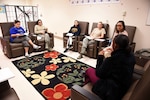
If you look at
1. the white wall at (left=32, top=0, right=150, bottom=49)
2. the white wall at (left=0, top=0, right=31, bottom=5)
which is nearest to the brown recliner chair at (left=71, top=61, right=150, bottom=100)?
the white wall at (left=32, top=0, right=150, bottom=49)

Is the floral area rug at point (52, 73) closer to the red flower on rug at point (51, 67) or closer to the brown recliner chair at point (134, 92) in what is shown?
the red flower on rug at point (51, 67)

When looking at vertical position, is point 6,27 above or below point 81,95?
above

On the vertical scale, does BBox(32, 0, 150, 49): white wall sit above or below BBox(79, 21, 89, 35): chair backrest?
above

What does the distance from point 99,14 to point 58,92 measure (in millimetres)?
2746

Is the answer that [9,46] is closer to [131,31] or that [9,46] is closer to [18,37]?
[18,37]

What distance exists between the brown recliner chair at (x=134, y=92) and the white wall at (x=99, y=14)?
191 centimetres

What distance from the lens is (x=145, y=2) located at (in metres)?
2.73

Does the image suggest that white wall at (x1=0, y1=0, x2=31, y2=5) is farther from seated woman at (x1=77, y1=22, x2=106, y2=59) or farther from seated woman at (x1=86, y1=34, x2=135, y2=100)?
seated woman at (x1=86, y1=34, x2=135, y2=100)

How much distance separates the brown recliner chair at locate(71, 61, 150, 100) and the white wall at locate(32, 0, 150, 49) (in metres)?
1.91

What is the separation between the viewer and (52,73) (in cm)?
255

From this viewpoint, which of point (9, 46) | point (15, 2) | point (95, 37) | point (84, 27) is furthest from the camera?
point (15, 2)

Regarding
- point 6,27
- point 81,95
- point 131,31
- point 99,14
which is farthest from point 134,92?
point 6,27

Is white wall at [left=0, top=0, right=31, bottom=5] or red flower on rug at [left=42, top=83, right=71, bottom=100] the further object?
white wall at [left=0, top=0, right=31, bottom=5]

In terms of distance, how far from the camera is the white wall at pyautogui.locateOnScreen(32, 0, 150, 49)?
9.40 ft
